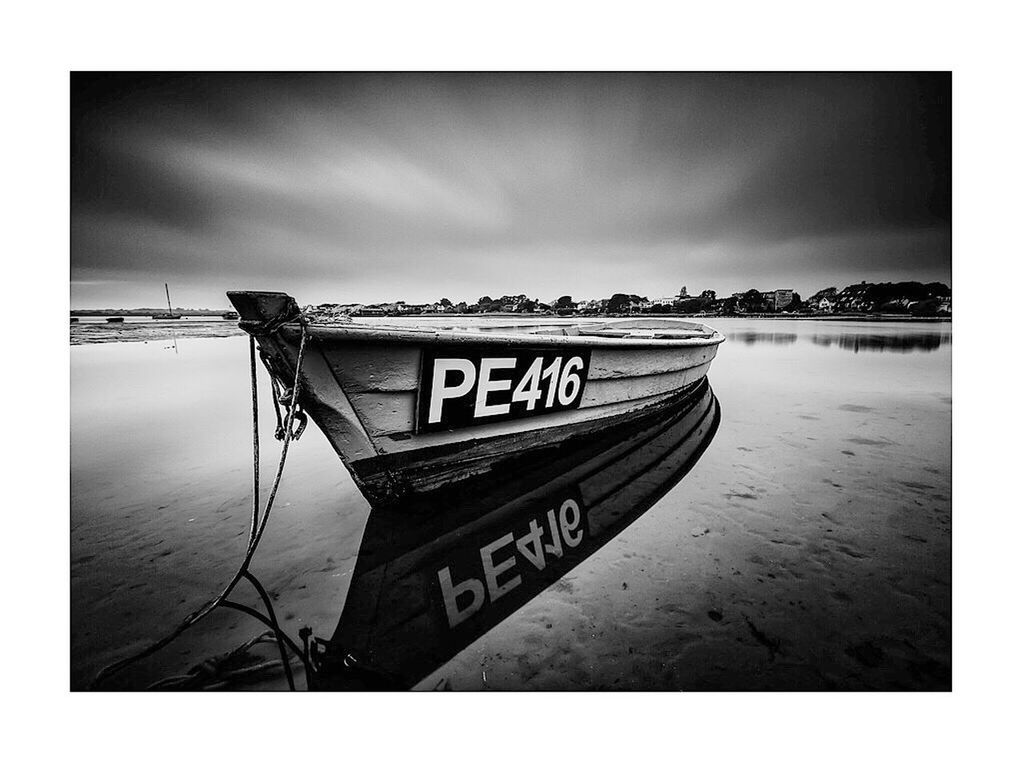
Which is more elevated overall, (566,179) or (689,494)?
(566,179)

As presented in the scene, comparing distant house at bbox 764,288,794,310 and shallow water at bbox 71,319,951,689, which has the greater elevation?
distant house at bbox 764,288,794,310

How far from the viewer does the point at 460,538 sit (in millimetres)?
1824

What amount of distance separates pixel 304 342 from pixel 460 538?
0.92 metres

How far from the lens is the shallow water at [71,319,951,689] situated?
1244mm

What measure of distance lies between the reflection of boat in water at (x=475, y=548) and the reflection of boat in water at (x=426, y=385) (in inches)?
6.4

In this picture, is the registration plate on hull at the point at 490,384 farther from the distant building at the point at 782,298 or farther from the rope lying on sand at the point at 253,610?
the distant building at the point at 782,298

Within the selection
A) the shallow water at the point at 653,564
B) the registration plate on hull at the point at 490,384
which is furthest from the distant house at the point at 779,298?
the registration plate on hull at the point at 490,384

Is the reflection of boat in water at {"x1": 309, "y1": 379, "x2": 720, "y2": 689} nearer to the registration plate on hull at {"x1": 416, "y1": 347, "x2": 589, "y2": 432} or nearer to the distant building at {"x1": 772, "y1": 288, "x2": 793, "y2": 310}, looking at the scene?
the registration plate on hull at {"x1": 416, "y1": 347, "x2": 589, "y2": 432}

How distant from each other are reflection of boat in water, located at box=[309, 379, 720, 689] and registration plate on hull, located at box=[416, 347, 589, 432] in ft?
1.15

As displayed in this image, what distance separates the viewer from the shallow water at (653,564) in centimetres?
124

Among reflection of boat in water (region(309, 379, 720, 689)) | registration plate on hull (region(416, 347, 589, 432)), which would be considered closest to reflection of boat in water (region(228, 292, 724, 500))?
registration plate on hull (region(416, 347, 589, 432))

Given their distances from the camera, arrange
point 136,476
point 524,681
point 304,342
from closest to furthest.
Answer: point 524,681 < point 304,342 < point 136,476
